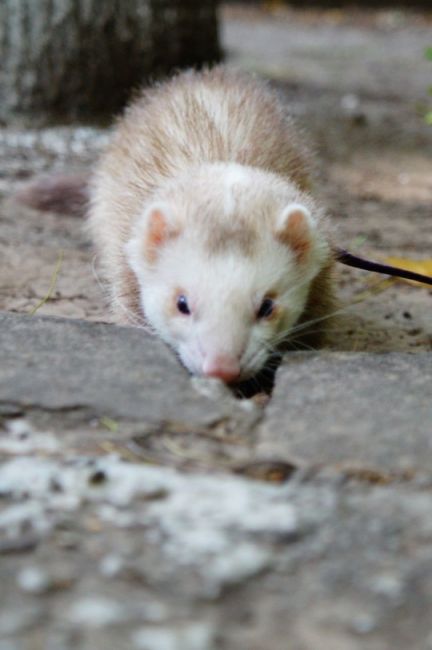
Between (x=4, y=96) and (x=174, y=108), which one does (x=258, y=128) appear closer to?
(x=174, y=108)

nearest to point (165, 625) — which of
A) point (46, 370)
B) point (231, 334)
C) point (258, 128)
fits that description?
point (46, 370)

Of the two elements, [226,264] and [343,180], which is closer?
[226,264]

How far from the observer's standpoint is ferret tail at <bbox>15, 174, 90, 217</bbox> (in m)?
3.80

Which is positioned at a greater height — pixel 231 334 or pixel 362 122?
pixel 231 334

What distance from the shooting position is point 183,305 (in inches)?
92.7

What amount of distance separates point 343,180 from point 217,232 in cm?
237

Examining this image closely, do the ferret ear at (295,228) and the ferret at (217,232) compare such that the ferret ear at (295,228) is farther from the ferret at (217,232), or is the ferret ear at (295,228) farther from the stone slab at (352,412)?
the stone slab at (352,412)

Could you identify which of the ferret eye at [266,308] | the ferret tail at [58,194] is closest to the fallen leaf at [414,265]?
the ferret eye at [266,308]

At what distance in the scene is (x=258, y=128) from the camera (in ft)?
9.97

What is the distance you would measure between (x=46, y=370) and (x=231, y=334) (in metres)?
0.45

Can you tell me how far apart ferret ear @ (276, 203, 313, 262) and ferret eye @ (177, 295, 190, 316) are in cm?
31

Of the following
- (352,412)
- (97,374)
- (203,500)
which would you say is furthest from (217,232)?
A: (203,500)

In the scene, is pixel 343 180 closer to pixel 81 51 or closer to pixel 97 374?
pixel 81 51

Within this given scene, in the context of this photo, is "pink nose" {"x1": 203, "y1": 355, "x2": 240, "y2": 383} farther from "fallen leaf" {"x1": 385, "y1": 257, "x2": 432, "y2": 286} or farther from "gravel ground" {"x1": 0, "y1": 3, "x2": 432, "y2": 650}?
"fallen leaf" {"x1": 385, "y1": 257, "x2": 432, "y2": 286}
